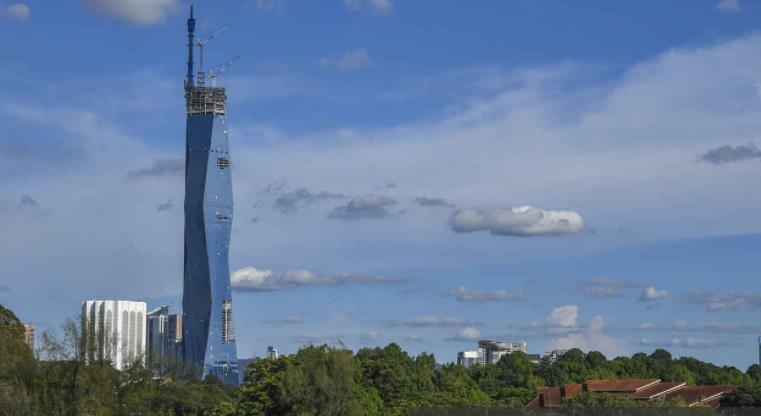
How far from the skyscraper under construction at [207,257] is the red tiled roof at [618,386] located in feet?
305

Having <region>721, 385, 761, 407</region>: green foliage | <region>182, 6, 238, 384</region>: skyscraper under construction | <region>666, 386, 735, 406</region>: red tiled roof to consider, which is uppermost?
<region>182, 6, 238, 384</region>: skyscraper under construction

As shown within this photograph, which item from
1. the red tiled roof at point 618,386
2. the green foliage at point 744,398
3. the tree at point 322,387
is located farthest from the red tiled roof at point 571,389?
the tree at point 322,387

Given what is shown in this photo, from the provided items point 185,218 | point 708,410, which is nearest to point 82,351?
point 708,410

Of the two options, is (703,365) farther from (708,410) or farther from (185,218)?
(708,410)

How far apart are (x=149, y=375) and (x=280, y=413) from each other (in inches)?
351

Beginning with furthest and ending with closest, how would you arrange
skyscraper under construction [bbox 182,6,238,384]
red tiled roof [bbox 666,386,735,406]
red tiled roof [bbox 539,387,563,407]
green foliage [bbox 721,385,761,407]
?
1. skyscraper under construction [bbox 182,6,238,384]
2. red tiled roof [bbox 539,387,563,407]
3. red tiled roof [bbox 666,386,735,406]
4. green foliage [bbox 721,385,761,407]

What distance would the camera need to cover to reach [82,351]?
53.8 m

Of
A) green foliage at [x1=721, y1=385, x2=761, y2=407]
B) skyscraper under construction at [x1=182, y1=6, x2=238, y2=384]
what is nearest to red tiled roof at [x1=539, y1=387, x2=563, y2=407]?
green foliage at [x1=721, y1=385, x2=761, y2=407]

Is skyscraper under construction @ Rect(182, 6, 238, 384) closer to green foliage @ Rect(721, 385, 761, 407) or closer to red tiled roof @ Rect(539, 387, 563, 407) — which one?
red tiled roof @ Rect(539, 387, 563, 407)

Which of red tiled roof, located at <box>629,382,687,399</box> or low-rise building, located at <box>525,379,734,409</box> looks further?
red tiled roof, located at <box>629,382,687,399</box>

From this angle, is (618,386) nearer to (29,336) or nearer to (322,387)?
(322,387)

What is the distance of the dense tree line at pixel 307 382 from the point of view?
177 feet

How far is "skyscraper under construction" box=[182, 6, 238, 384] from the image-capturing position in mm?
193375

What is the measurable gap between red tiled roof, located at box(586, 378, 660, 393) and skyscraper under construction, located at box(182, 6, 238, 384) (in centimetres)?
9307
